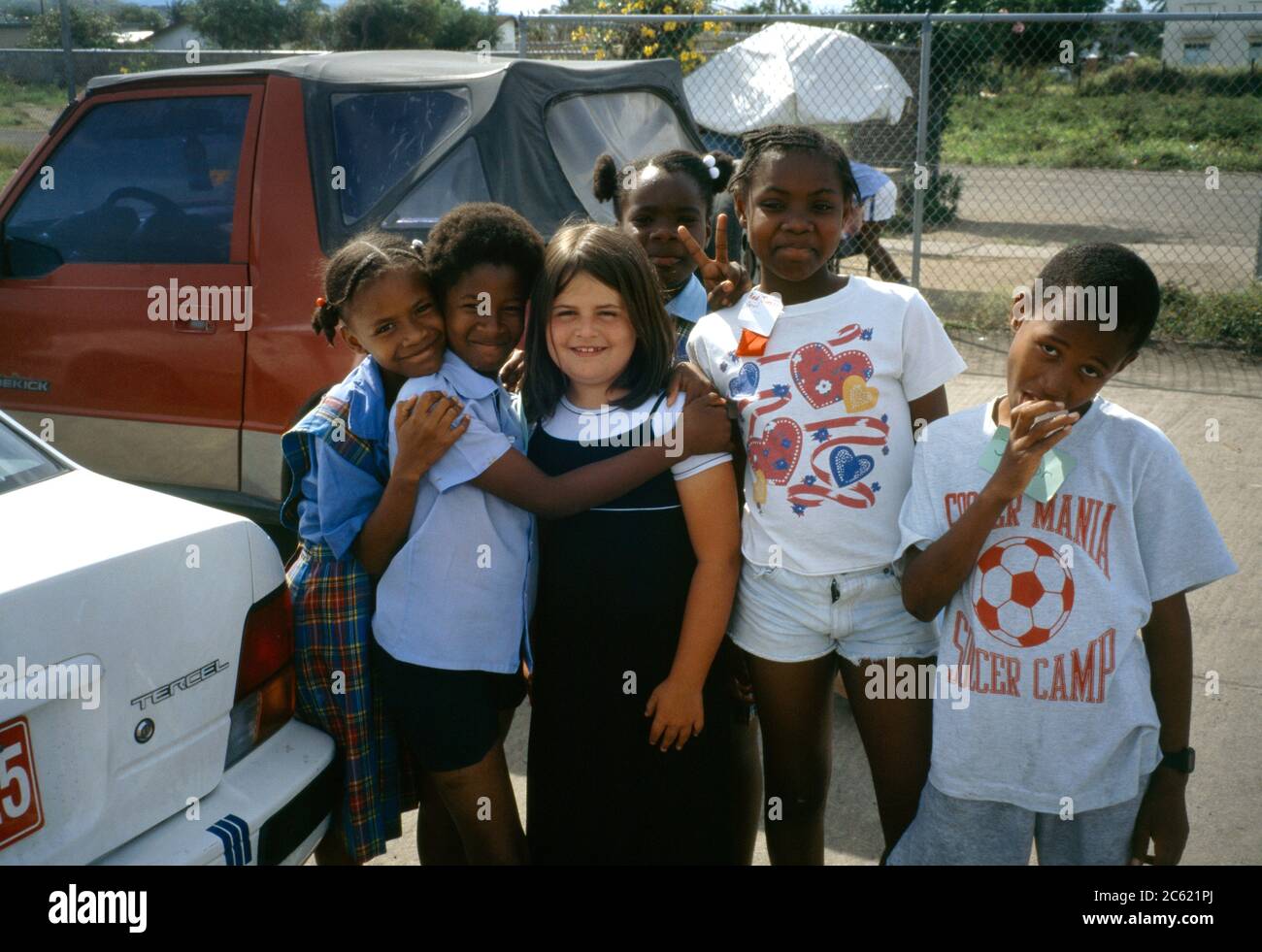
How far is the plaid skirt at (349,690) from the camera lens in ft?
7.29

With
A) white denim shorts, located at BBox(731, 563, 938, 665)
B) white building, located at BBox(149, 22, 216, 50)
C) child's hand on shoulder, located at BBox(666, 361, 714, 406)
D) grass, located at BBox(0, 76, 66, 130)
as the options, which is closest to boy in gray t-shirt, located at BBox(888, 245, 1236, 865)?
white denim shorts, located at BBox(731, 563, 938, 665)

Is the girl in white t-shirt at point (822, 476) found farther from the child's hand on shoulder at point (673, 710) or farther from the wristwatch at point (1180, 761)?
the wristwatch at point (1180, 761)

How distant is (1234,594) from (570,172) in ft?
10.4

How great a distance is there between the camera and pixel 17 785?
162 cm

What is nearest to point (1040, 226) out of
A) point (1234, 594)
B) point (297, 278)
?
point (1234, 594)

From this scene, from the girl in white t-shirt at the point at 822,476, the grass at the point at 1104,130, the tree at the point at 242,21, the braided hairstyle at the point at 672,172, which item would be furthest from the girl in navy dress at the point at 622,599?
the tree at the point at 242,21

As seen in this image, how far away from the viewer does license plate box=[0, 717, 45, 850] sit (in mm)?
1598

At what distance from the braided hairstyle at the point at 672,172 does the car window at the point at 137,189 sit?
164cm

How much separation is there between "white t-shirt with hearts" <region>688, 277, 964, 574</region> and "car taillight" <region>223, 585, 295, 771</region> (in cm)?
98

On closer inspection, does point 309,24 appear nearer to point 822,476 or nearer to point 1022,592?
point 822,476

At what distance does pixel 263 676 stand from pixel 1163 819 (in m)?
1.72

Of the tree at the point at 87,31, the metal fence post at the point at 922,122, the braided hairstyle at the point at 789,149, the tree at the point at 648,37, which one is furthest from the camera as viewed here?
the tree at the point at 87,31

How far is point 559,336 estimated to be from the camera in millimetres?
2172
